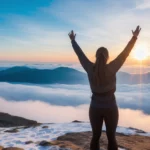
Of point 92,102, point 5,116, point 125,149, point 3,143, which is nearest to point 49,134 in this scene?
point 3,143

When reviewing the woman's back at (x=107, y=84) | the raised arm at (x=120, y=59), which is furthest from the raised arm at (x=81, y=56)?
the raised arm at (x=120, y=59)

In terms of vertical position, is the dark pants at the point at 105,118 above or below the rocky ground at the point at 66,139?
above

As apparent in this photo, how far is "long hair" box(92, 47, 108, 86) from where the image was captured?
673cm

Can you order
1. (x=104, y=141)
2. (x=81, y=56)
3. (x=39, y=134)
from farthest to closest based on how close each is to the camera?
(x=39, y=134) < (x=104, y=141) < (x=81, y=56)

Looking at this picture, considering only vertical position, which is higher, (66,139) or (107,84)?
(107,84)

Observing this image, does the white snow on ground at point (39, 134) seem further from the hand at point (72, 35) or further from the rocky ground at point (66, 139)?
the hand at point (72, 35)

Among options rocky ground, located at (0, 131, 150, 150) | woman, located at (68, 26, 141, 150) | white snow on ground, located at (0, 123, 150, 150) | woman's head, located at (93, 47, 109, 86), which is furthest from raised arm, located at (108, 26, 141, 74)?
white snow on ground, located at (0, 123, 150, 150)

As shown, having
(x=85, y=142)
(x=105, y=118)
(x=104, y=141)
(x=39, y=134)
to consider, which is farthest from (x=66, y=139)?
(x=105, y=118)

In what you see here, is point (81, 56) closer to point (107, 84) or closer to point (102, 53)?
point (102, 53)

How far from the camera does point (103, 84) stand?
682 cm

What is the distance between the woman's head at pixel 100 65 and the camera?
6727mm

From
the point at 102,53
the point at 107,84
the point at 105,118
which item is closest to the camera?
the point at 102,53

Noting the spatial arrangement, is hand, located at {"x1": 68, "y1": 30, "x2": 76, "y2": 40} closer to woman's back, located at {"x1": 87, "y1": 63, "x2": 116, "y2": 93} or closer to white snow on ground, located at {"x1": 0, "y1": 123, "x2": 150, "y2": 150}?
woman's back, located at {"x1": 87, "y1": 63, "x2": 116, "y2": 93}

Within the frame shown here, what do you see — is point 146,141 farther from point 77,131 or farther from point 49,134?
point 49,134
